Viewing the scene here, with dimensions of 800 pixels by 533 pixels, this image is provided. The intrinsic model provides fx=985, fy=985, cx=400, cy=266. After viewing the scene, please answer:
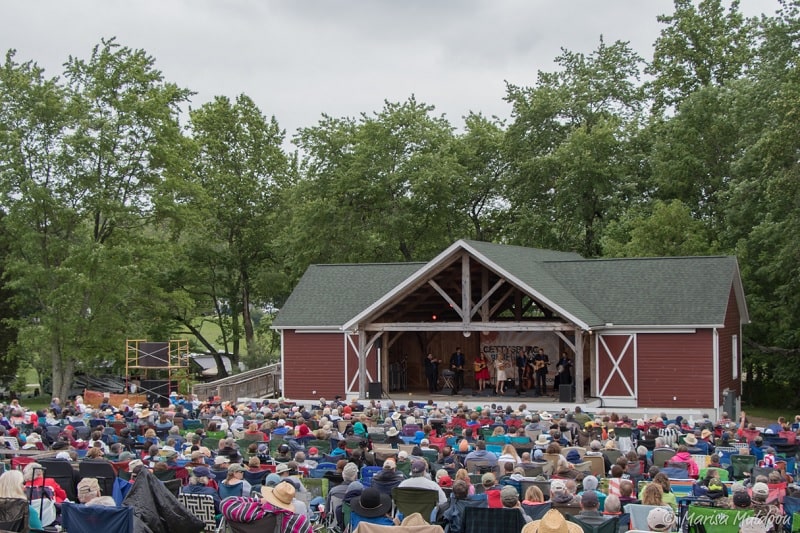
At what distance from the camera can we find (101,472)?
1143cm

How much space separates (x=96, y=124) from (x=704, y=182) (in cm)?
2244

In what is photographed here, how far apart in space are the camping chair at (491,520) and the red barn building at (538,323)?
1678 cm

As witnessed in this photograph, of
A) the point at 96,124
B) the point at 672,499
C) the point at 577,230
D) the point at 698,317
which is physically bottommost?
the point at 672,499

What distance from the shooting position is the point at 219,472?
12.0 meters

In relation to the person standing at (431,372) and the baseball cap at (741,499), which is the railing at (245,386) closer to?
the person standing at (431,372)

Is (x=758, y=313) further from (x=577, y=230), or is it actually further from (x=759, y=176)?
(x=577, y=230)

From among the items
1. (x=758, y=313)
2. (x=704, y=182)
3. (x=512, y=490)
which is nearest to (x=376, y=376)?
(x=758, y=313)

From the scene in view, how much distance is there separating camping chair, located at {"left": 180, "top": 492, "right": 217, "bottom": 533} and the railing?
19.4 metres

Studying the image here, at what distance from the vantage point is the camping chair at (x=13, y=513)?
9141 millimetres

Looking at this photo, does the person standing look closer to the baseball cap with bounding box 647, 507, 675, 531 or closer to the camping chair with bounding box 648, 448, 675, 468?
the camping chair with bounding box 648, 448, 675, 468

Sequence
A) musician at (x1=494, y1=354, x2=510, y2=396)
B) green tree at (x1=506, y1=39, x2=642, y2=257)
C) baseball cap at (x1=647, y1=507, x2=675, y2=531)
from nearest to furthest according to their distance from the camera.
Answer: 1. baseball cap at (x1=647, y1=507, x2=675, y2=531)
2. musician at (x1=494, y1=354, x2=510, y2=396)
3. green tree at (x1=506, y1=39, x2=642, y2=257)

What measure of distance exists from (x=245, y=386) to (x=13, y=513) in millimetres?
23237

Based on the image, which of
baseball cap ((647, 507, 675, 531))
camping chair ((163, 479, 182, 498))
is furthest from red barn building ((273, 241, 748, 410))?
baseball cap ((647, 507, 675, 531))

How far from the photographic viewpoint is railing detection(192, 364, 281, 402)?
30.2m
